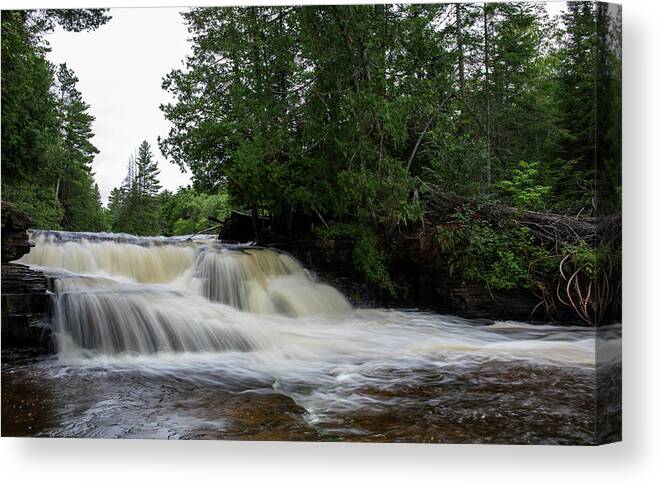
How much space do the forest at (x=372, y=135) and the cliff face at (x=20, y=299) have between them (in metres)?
0.17

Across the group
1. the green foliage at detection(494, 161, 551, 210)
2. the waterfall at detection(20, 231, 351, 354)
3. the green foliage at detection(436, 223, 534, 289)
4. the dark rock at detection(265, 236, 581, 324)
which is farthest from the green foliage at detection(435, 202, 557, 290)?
the waterfall at detection(20, 231, 351, 354)

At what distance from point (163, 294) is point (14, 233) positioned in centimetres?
118

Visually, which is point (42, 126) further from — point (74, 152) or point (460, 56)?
point (460, 56)

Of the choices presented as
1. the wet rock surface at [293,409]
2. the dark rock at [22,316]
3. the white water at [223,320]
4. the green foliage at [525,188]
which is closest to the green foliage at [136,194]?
the white water at [223,320]

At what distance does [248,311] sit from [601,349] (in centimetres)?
269

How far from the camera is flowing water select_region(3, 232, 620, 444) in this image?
9.87 feet

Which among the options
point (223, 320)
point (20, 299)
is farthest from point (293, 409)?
point (20, 299)

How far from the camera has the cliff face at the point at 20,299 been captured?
3381 mm

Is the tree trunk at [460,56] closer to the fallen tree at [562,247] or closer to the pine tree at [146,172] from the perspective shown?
the fallen tree at [562,247]

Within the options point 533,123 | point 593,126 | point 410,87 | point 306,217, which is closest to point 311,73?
point 410,87

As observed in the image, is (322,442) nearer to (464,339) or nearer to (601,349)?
(464,339)

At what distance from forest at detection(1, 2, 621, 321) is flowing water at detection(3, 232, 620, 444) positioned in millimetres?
416

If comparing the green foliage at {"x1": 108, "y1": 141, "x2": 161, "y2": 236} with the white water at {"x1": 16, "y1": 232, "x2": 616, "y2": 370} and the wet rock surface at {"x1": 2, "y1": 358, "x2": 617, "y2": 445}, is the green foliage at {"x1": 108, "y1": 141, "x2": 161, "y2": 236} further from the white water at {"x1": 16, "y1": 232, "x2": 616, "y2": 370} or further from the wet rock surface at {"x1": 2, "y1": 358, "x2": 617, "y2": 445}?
the wet rock surface at {"x1": 2, "y1": 358, "x2": 617, "y2": 445}

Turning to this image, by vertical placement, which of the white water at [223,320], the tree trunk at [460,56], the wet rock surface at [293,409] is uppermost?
the tree trunk at [460,56]
